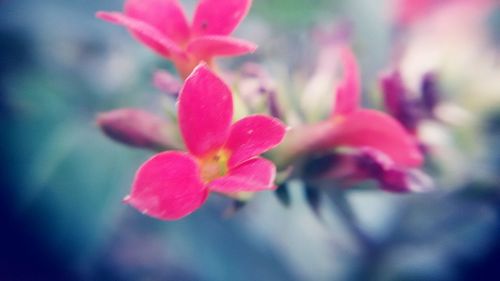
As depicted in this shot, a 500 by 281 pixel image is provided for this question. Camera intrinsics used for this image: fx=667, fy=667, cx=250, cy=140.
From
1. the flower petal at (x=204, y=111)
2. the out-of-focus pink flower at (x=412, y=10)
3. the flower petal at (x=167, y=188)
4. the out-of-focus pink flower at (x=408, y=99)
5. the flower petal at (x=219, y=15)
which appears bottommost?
the flower petal at (x=167, y=188)

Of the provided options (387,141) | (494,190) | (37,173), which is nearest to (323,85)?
(387,141)

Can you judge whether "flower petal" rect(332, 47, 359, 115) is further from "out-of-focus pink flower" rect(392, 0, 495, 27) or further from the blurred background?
"out-of-focus pink flower" rect(392, 0, 495, 27)

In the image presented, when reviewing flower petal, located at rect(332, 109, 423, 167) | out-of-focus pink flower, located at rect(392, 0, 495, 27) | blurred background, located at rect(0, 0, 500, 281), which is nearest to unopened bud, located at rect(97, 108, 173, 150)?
flower petal, located at rect(332, 109, 423, 167)

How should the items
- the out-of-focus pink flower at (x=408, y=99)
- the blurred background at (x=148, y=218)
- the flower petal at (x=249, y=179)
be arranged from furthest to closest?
the blurred background at (x=148, y=218) → the out-of-focus pink flower at (x=408, y=99) → the flower petal at (x=249, y=179)

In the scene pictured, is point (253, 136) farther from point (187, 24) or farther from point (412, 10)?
point (412, 10)

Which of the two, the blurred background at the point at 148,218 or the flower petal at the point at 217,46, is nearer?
the flower petal at the point at 217,46

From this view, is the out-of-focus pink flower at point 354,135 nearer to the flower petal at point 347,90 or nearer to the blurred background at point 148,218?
the flower petal at point 347,90

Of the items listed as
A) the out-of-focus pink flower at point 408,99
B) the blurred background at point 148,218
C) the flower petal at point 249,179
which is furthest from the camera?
the blurred background at point 148,218

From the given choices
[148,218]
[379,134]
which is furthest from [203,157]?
[148,218]

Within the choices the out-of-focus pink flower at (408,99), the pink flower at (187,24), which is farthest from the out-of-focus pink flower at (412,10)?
the pink flower at (187,24)
